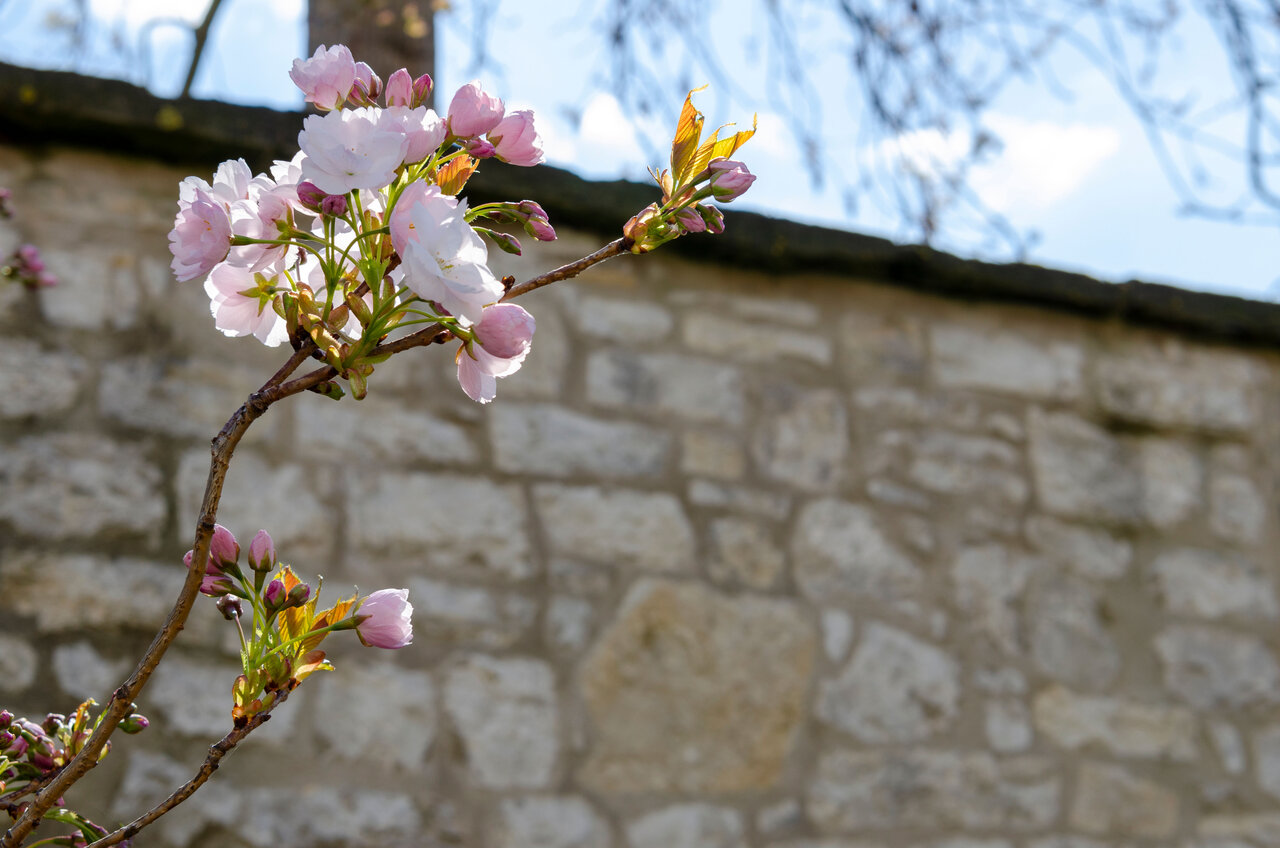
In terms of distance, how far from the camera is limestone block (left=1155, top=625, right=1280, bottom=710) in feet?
8.71

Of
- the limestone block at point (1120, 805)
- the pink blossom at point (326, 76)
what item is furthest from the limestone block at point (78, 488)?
the limestone block at point (1120, 805)

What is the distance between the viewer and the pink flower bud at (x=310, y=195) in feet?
2.08

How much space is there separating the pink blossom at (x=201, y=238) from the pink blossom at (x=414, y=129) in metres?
0.11

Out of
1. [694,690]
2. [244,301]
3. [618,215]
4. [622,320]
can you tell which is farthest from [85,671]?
[244,301]

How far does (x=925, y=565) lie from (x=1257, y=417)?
110 centimetres

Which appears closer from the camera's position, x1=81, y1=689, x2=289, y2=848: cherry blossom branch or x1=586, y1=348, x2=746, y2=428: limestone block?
x1=81, y1=689, x2=289, y2=848: cherry blossom branch

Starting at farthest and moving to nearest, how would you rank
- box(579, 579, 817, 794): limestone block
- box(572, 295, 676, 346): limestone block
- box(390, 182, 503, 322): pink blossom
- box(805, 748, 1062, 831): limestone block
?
box(572, 295, 676, 346): limestone block → box(805, 748, 1062, 831): limestone block → box(579, 579, 817, 794): limestone block → box(390, 182, 503, 322): pink blossom

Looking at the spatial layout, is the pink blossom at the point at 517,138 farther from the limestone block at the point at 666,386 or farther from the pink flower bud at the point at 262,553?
the limestone block at the point at 666,386

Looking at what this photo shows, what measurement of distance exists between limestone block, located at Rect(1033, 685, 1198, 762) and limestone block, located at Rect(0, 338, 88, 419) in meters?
2.14

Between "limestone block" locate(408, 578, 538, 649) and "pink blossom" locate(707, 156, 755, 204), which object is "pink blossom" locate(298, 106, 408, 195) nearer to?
"pink blossom" locate(707, 156, 755, 204)

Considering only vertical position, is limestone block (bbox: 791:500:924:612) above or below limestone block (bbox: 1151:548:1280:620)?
below

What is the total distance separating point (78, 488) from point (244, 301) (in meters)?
1.47

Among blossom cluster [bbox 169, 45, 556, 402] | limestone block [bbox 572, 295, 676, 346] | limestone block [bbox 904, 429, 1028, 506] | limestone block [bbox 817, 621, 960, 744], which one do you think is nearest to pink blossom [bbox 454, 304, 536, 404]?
blossom cluster [bbox 169, 45, 556, 402]

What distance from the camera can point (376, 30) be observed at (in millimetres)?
3428
